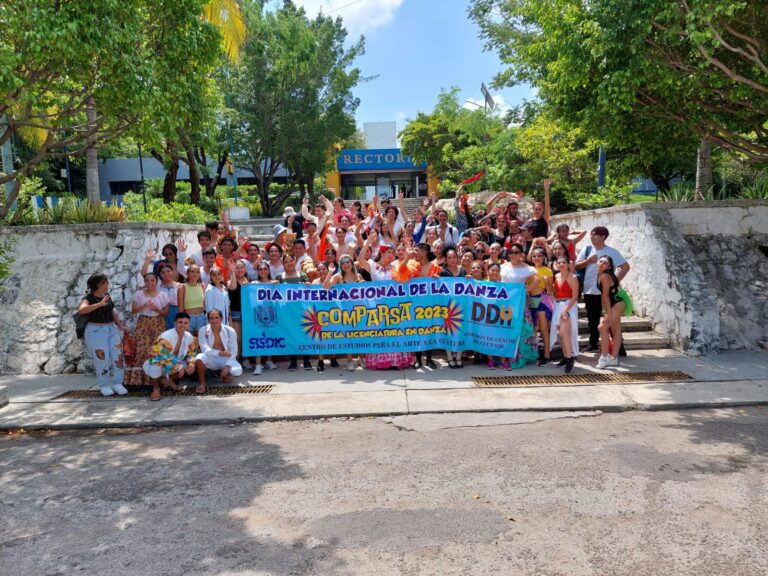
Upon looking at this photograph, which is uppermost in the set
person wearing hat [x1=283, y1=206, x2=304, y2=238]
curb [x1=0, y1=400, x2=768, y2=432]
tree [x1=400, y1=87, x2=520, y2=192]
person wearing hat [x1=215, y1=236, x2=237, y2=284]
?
tree [x1=400, y1=87, x2=520, y2=192]

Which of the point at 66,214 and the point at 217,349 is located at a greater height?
the point at 66,214

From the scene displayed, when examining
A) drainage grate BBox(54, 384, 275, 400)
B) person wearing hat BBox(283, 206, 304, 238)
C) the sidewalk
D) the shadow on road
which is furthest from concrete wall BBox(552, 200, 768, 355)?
person wearing hat BBox(283, 206, 304, 238)

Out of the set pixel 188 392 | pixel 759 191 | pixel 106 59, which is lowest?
pixel 188 392

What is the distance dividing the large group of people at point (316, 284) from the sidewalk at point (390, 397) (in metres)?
0.37

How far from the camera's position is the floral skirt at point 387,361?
8320mm

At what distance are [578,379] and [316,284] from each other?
407 centimetres

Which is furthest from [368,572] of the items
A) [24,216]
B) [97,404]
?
[24,216]

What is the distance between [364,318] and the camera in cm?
853

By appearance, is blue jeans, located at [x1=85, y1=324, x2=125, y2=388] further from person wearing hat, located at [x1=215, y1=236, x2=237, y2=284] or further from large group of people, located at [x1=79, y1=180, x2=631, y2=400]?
person wearing hat, located at [x1=215, y1=236, x2=237, y2=284]

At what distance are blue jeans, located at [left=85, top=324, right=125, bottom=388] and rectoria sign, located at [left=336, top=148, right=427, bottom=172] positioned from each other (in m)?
38.4

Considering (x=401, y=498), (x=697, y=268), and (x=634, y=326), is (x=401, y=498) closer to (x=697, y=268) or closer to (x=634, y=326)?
(x=634, y=326)

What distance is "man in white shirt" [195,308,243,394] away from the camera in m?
7.47

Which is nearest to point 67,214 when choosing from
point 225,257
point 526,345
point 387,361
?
point 225,257

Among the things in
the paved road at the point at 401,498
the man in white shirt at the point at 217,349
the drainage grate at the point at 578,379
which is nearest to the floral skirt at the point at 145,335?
the man in white shirt at the point at 217,349
